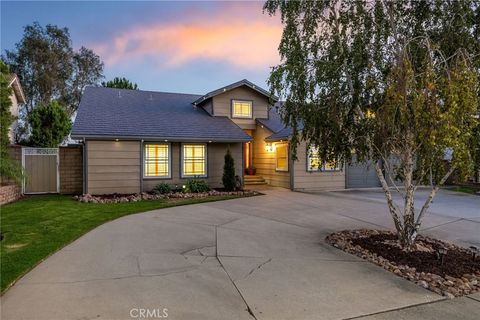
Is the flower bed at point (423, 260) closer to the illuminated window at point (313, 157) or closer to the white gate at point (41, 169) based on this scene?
the illuminated window at point (313, 157)

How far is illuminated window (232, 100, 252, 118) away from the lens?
1616 centimetres

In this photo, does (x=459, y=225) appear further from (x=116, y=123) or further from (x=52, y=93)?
(x=52, y=93)

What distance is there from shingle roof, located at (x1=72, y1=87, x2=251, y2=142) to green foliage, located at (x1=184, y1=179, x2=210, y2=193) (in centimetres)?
181

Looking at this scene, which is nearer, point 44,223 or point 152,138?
point 44,223

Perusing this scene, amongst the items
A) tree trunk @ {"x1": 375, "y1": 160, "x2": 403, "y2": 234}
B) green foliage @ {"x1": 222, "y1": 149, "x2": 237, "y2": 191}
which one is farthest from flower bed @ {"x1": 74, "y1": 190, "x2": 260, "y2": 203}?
tree trunk @ {"x1": 375, "y1": 160, "x2": 403, "y2": 234}

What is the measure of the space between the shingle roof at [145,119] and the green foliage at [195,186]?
181cm

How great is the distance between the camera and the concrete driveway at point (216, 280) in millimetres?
3281

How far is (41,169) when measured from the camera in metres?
12.3

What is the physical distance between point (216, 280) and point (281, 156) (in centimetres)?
1153

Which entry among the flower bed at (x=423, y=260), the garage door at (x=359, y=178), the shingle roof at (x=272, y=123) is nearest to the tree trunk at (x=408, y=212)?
the flower bed at (x=423, y=260)

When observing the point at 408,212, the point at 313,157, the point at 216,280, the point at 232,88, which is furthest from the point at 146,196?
the point at 408,212

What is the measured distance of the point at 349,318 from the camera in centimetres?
318

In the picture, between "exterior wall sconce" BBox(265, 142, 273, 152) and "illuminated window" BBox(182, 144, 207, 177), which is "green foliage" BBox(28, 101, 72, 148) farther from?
"exterior wall sconce" BBox(265, 142, 273, 152)

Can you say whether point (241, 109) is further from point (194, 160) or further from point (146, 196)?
point (146, 196)
